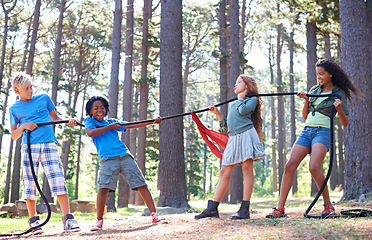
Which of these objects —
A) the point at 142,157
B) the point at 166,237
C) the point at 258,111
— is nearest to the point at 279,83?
the point at 142,157

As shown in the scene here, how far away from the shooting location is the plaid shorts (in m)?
4.98

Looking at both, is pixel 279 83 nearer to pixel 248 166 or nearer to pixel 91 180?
pixel 248 166

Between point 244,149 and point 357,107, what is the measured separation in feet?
14.0

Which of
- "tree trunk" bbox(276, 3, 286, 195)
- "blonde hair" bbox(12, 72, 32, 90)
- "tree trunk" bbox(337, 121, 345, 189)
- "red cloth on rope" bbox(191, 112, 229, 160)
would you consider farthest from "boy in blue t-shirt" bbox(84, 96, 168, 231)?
"tree trunk" bbox(337, 121, 345, 189)

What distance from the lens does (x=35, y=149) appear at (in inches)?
197

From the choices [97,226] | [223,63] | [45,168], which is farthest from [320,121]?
[223,63]

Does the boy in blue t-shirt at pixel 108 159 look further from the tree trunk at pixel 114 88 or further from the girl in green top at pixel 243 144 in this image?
the tree trunk at pixel 114 88

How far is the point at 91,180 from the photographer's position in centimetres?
4712

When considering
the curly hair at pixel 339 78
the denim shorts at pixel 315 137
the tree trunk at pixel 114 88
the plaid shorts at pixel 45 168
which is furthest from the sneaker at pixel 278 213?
the tree trunk at pixel 114 88

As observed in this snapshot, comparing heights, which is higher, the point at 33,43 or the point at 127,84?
the point at 33,43

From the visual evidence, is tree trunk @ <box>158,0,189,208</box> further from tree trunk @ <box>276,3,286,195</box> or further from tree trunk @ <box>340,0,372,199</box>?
tree trunk @ <box>276,3,286,195</box>

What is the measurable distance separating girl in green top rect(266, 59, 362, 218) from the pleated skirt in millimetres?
439

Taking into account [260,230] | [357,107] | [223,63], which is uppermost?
[223,63]

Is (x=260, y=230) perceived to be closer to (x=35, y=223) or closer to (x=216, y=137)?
(x=216, y=137)
